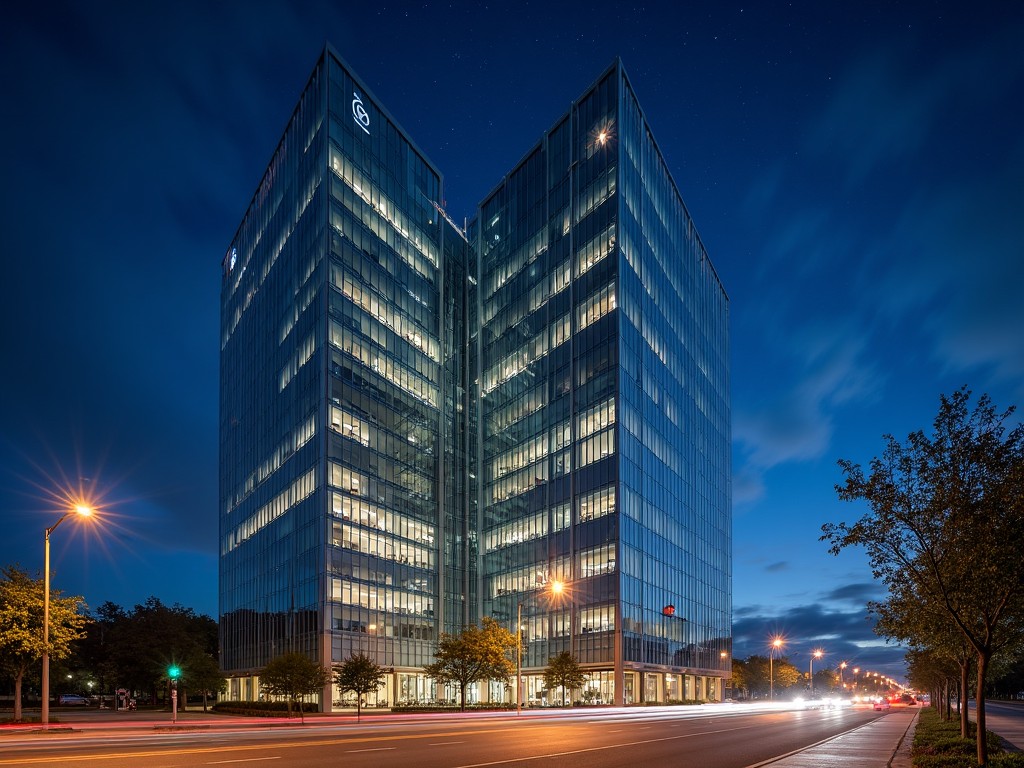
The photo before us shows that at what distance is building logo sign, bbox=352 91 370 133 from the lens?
82.1 m

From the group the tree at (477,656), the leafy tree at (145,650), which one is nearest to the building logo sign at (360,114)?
the tree at (477,656)

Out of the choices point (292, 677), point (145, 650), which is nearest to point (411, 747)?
point (292, 677)

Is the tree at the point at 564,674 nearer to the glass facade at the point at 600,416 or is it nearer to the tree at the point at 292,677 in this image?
the glass facade at the point at 600,416

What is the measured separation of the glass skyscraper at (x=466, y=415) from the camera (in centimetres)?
7469

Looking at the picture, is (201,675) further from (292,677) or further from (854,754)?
(854,754)

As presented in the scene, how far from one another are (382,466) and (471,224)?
48025mm

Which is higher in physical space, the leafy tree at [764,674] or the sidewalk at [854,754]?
the sidewalk at [854,754]

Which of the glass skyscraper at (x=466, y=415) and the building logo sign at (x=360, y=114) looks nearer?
the glass skyscraper at (x=466, y=415)

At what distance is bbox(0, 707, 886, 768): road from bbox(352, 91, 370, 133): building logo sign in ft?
216

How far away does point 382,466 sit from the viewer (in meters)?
78.5

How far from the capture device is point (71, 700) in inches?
4582

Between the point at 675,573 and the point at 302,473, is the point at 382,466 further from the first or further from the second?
the point at 675,573

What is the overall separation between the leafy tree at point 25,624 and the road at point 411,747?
24.2ft

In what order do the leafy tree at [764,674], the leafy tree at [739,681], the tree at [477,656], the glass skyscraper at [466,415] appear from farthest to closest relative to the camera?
the leafy tree at [764,674]
the leafy tree at [739,681]
the glass skyscraper at [466,415]
the tree at [477,656]
